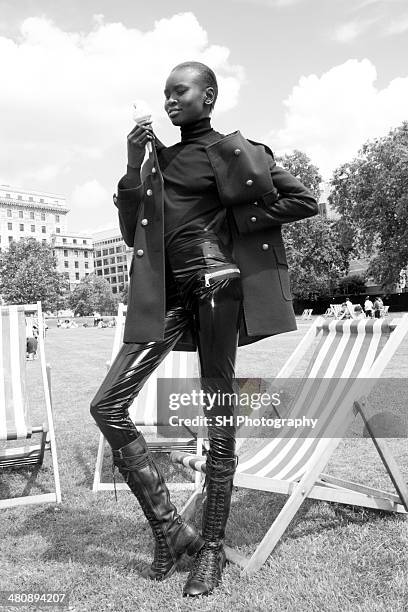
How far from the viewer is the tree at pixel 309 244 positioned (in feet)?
176

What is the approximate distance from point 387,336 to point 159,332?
1.59 metres

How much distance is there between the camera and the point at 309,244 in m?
55.2

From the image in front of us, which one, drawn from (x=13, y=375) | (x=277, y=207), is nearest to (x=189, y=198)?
(x=277, y=207)

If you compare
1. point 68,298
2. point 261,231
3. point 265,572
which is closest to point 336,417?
point 265,572

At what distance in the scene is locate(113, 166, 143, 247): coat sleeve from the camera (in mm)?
2742

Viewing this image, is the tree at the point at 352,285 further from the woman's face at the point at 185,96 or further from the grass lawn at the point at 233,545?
the woman's face at the point at 185,96

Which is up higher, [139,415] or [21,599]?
[139,415]

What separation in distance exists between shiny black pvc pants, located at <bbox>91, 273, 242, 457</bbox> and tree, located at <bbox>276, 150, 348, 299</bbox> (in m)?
50.7

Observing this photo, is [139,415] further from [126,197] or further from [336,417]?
[126,197]

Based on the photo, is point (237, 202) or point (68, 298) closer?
point (237, 202)

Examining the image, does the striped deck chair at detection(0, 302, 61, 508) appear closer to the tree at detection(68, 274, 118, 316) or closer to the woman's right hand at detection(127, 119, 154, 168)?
the woman's right hand at detection(127, 119, 154, 168)

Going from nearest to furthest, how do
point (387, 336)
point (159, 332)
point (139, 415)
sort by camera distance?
point (159, 332), point (387, 336), point (139, 415)

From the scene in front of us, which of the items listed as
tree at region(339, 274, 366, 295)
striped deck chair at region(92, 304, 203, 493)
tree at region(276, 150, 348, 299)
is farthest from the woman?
tree at region(339, 274, 366, 295)

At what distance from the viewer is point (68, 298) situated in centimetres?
10794
